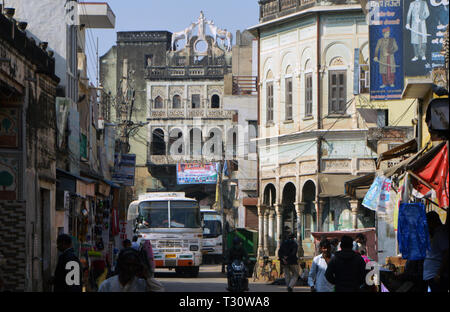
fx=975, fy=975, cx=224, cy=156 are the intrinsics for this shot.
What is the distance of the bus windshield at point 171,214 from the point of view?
36562 mm

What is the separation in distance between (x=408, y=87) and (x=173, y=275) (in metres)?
19.4

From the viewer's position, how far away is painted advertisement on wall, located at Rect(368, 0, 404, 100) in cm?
2436

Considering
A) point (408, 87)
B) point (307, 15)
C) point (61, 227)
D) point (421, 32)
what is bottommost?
point (61, 227)

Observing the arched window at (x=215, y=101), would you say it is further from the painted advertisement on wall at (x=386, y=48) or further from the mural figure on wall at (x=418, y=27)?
the mural figure on wall at (x=418, y=27)

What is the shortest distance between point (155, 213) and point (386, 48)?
579 inches

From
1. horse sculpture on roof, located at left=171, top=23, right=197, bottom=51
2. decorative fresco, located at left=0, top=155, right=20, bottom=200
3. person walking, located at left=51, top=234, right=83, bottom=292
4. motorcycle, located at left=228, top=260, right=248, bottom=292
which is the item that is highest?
horse sculpture on roof, located at left=171, top=23, right=197, bottom=51

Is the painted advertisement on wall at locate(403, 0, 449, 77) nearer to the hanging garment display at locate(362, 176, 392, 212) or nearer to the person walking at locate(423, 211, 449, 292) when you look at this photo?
the hanging garment display at locate(362, 176, 392, 212)

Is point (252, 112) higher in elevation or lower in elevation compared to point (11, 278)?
higher

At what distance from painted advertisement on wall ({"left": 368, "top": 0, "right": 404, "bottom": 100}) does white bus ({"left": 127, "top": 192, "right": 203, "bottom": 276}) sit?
41.6 feet

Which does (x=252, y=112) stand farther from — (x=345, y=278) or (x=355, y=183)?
(x=345, y=278)

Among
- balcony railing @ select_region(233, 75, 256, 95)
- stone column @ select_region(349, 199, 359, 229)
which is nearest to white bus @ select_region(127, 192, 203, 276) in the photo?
stone column @ select_region(349, 199, 359, 229)

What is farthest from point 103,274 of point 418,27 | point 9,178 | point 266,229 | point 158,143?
point 158,143

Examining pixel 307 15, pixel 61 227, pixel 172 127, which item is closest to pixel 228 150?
pixel 172 127

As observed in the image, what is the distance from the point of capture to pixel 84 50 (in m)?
39.4
